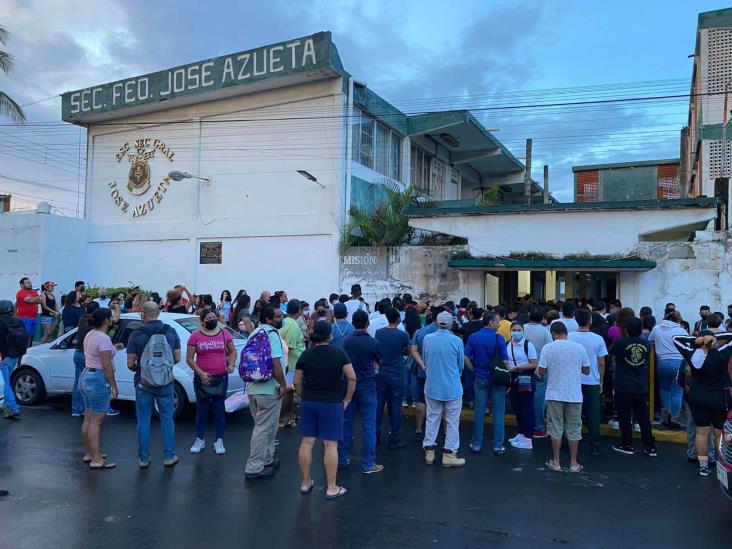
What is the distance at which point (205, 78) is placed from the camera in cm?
1852

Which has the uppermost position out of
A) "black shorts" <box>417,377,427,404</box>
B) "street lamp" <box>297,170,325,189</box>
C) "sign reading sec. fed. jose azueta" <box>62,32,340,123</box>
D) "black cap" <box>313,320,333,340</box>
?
"sign reading sec. fed. jose azueta" <box>62,32,340,123</box>

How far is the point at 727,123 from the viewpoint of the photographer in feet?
60.4

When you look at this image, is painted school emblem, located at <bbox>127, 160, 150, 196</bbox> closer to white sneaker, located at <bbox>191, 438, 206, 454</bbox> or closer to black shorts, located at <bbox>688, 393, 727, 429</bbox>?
white sneaker, located at <bbox>191, 438, 206, 454</bbox>

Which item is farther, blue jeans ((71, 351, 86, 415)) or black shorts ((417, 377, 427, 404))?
blue jeans ((71, 351, 86, 415))

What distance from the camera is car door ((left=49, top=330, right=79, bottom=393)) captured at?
31.1 feet

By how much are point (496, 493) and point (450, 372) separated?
1.45 metres

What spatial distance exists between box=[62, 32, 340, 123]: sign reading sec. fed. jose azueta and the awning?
6785 millimetres

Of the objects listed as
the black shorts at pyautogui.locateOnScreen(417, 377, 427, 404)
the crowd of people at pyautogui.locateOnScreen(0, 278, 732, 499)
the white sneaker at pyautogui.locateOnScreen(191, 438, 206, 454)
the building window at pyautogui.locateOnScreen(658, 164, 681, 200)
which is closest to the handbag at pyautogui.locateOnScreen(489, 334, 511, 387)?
the crowd of people at pyautogui.locateOnScreen(0, 278, 732, 499)

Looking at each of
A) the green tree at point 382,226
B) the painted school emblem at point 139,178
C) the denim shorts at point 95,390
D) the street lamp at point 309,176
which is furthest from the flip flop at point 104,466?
the painted school emblem at point 139,178

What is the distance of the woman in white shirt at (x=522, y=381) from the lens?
7422mm

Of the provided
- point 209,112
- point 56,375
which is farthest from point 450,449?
point 209,112

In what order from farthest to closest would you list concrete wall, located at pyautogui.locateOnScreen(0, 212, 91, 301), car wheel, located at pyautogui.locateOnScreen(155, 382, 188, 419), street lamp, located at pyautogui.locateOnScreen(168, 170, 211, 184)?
concrete wall, located at pyautogui.locateOnScreen(0, 212, 91, 301) → street lamp, located at pyautogui.locateOnScreen(168, 170, 211, 184) → car wheel, located at pyautogui.locateOnScreen(155, 382, 188, 419)

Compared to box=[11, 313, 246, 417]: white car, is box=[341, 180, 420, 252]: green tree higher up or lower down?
higher up

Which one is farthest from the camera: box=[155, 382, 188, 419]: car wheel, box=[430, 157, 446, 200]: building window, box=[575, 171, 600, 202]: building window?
box=[575, 171, 600, 202]: building window
